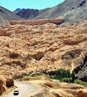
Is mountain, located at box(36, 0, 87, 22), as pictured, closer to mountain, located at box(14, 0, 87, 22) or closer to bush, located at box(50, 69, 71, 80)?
mountain, located at box(14, 0, 87, 22)

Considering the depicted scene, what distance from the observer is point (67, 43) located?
11106 centimetres

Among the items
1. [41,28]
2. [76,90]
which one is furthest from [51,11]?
[76,90]

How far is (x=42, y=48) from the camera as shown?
369 feet

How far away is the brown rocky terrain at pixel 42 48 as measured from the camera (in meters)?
102

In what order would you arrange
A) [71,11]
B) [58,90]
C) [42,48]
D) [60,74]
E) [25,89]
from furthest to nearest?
1. [71,11]
2. [42,48]
3. [60,74]
4. [25,89]
5. [58,90]

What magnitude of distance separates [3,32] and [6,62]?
23585 mm

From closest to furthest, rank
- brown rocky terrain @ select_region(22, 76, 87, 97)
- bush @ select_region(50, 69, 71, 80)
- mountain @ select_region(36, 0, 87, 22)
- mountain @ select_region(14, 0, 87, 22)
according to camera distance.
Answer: brown rocky terrain @ select_region(22, 76, 87, 97) → bush @ select_region(50, 69, 71, 80) → mountain @ select_region(14, 0, 87, 22) → mountain @ select_region(36, 0, 87, 22)

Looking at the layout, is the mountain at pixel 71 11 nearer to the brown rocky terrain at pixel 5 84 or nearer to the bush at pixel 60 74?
the bush at pixel 60 74

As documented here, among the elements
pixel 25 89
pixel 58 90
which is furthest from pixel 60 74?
pixel 58 90

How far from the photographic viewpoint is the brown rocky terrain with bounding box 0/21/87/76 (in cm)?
10194

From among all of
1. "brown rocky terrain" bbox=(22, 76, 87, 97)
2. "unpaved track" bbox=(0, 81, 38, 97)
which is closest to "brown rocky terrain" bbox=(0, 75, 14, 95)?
"unpaved track" bbox=(0, 81, 38, 97)

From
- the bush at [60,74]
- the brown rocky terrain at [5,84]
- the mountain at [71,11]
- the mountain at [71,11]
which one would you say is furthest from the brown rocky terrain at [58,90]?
the mountain at [71,11]

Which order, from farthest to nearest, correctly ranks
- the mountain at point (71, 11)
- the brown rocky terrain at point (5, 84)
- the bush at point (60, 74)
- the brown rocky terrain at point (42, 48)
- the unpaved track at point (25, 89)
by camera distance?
the mountain at point (71, 11)
the brown rocky terrain at point (42, 48)
the bush at point (60, 74)
the brown rocky terrain at point (5, 84)
the unpaved track at point (25, 89)

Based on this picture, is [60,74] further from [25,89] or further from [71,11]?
[71,11]
